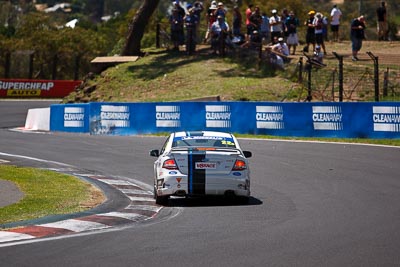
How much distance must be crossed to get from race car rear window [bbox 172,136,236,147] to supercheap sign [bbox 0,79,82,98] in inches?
1491

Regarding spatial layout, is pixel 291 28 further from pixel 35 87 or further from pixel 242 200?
pixel 242 200

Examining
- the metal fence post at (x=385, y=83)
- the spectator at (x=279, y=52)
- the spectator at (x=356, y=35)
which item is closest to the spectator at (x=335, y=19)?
the spectator at (x=356, y=35)

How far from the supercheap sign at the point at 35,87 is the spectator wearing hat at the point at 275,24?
17.5 m

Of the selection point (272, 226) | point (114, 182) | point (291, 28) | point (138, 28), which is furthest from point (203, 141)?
point (138, 28)

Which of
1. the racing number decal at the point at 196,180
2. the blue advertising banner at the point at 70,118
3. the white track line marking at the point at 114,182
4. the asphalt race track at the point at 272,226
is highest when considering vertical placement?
the blue advertising banner at the point at 70,118

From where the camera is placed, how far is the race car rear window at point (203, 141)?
51.1 feet

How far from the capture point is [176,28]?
136ft

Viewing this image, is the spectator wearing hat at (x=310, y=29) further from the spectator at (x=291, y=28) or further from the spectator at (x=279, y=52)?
the spectator at (x=279, y=52)

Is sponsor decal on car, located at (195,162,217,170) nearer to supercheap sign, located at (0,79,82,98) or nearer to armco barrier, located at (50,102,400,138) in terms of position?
armco barrier, located at (50,102,400,138)

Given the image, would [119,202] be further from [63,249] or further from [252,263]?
[252,263]

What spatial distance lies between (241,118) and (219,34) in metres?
10.5

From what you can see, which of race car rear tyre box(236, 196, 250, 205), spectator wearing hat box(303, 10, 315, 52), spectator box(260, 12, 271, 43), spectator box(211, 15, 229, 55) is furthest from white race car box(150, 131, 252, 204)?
spectator box(260, 12, 271, 43)

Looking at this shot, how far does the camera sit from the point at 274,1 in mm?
58625

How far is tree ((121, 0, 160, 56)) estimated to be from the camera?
4497cm
